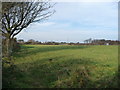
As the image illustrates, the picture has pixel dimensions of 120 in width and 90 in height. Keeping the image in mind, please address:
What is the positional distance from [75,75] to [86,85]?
27.7 inches

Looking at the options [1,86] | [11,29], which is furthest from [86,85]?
[11,29]

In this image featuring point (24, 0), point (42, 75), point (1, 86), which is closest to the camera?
point (1, 86)

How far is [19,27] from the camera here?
20203 mm

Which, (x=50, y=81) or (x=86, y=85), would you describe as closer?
(x=86, y=85)

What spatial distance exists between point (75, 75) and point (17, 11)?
13.4 m

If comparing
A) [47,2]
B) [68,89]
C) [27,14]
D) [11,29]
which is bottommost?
[68,89]

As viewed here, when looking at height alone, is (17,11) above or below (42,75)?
above

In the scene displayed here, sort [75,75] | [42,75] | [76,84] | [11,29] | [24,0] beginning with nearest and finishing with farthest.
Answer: [76,84], [75,75], [42,75], [24,0], [11,29]

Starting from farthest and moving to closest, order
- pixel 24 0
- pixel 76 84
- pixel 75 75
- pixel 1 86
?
pixel 24 0, pixel 75 75, pixel 76 84, pixel 1 86

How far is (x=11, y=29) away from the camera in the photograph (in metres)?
19.5

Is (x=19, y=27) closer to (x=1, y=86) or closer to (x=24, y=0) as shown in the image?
(x=24, y=0)

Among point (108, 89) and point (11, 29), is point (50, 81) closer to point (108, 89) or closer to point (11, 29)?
point (108, 89)

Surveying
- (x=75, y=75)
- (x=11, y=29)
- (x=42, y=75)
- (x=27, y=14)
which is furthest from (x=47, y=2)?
(x=75, y=75)

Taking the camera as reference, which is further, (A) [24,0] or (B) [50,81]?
(A) [24,0]
